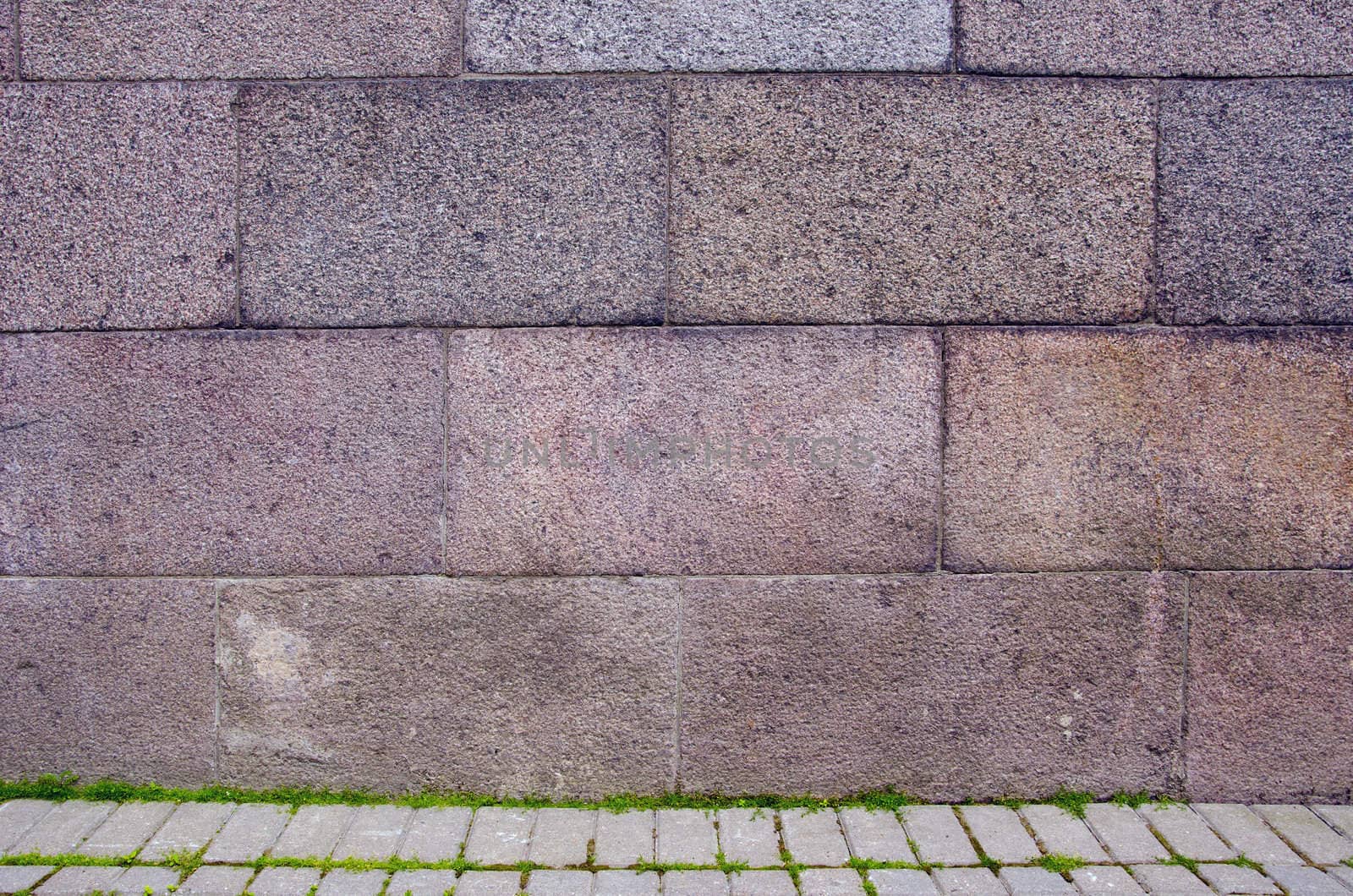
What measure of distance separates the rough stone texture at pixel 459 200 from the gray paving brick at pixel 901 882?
2091 mm

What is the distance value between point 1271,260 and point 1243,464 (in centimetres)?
78

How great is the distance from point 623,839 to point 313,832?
1.10 meters

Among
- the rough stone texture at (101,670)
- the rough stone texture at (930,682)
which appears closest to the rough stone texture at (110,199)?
the rough stone texture at (101,670)

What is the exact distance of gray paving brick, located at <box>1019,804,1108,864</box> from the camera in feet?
9.68

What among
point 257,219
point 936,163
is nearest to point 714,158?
point 936,163

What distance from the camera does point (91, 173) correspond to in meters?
3.25

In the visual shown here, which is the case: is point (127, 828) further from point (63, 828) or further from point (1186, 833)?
point (1186, 833)

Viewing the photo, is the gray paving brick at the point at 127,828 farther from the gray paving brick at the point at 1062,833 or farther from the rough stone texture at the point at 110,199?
the gray paving brick at the point at 1062,833

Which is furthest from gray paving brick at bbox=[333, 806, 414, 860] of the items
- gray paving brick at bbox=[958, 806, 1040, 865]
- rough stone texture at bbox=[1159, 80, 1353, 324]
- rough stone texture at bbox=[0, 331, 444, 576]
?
rough stone texture at bbox=[1159, 80, 1353, 324]

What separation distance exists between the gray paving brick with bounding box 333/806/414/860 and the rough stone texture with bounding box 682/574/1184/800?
106 cm

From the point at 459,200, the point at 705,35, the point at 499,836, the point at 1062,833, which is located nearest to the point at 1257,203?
the point at 705,35

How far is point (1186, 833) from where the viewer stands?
10.1ft

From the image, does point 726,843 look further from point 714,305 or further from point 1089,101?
point 1089,101

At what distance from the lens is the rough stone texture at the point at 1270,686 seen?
326 centimetres
